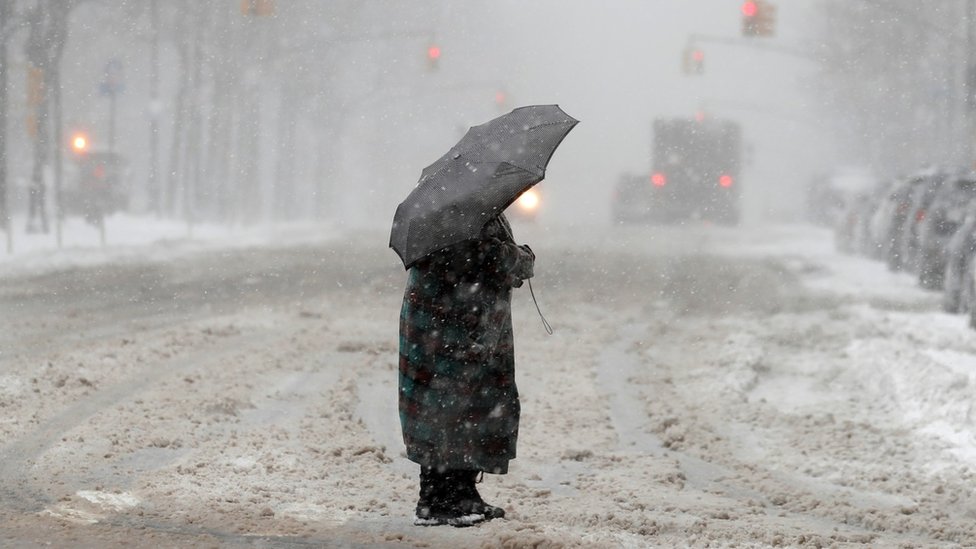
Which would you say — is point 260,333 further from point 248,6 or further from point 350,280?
point 248,6

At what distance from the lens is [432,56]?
34156 millimetres

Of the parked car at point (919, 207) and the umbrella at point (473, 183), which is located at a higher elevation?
the umbrella at point (473, 183)

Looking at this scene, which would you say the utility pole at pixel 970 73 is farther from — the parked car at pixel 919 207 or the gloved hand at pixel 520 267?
the gloved hand at pixel 520 267

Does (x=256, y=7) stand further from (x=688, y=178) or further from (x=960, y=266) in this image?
(x=688, y=178)

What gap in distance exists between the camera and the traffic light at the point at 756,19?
27750 millimetres

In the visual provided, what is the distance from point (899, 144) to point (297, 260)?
37.4 meters

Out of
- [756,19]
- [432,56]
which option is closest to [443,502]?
[756,19]

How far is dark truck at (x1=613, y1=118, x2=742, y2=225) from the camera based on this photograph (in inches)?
1784

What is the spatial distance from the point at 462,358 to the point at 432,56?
29.3m

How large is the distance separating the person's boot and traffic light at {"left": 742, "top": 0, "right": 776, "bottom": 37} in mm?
23293

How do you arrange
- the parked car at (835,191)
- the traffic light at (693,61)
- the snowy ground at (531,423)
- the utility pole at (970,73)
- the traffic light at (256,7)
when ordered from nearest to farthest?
1. the snowy ground at (531,423)
2. the traffic light at (256,7)
3. the utility pole at (970,73)
4. the parked car at (835,191)
5. the traffic light at (693,61)

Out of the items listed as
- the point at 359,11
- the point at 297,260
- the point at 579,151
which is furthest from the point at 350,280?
the point at 579,151

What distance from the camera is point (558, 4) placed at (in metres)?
112

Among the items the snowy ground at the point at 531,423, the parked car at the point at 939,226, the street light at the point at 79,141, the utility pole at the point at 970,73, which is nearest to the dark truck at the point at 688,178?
the utility pole at the point at 970,73
